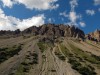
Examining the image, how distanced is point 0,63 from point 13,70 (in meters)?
8.78

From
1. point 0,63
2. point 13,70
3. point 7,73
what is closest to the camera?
point 7,73

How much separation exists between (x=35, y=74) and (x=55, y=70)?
8867 mm

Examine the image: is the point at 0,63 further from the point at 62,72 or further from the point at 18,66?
the point at 62,72

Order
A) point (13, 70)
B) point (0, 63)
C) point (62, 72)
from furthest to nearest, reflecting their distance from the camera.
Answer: point (0, 63), point (62, 72), point (13, 70)

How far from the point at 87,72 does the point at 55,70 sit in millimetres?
8481

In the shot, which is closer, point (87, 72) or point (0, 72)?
point (0, 72)

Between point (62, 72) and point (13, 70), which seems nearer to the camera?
point (13, 70)

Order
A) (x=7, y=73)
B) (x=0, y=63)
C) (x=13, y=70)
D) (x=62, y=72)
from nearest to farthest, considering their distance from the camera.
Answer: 1. (x=7, y=73)
2. (x=13, y=70)
3. (x=62, y=72)
4. (x=0, y=63)

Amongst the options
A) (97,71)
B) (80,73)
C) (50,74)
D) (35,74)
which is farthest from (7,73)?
(97,71)

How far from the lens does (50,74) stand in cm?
5306

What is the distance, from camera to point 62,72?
5653 cm

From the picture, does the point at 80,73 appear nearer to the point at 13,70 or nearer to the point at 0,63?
the point at 13,70

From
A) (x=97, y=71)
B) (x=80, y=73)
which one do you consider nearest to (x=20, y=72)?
(x=80, y=73)

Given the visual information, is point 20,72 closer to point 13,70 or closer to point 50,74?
point 13,70
